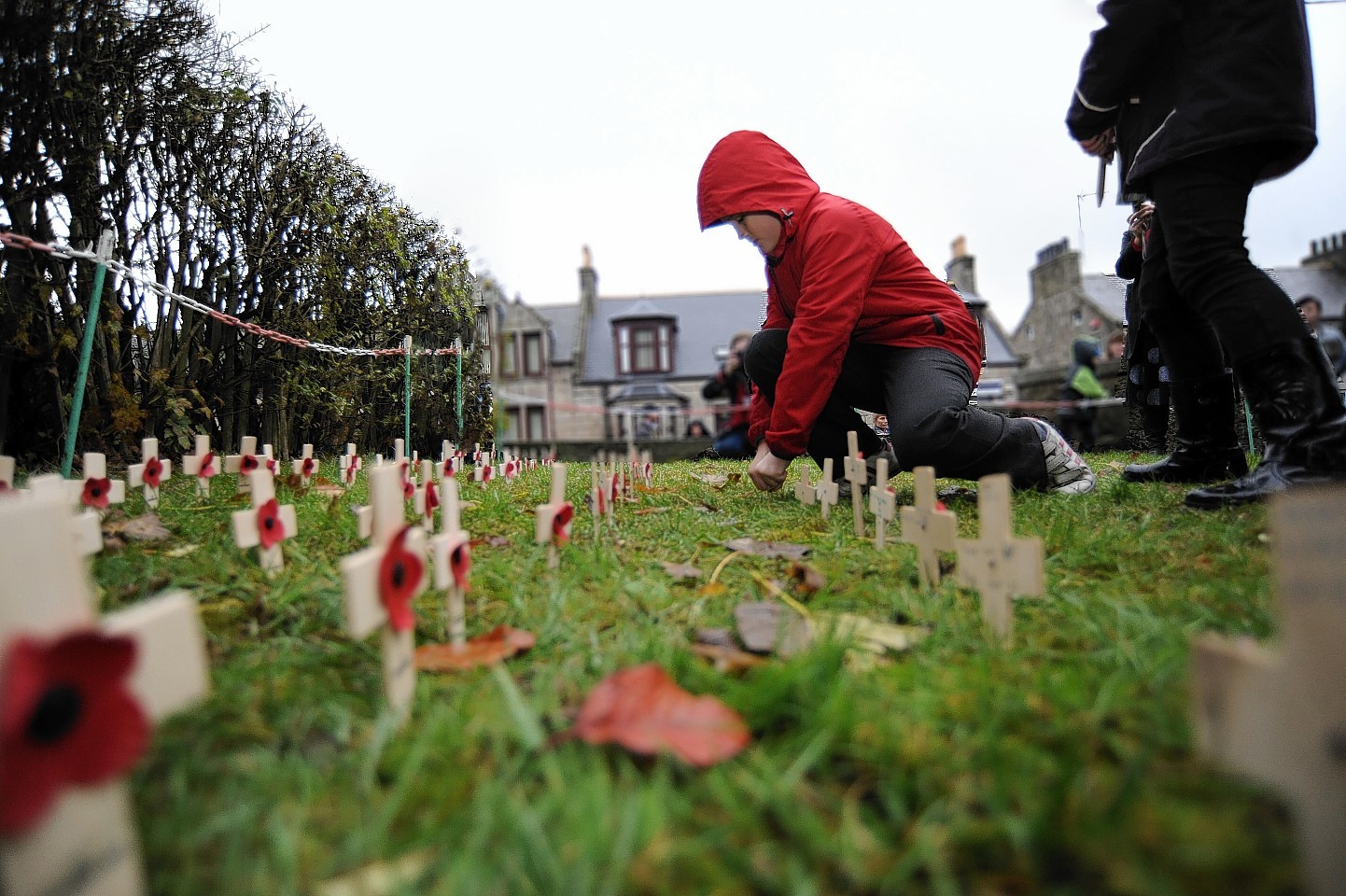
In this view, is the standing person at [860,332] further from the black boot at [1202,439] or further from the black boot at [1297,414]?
the black boot at [1297,414]

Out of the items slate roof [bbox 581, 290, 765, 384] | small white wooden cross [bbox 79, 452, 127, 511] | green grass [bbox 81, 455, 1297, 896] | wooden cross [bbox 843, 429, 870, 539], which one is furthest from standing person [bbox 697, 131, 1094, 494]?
slate roof [bbox 581, 290, 765, 384]

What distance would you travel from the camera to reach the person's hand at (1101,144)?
261 centimetres

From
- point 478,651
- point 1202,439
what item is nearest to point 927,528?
point 478,651

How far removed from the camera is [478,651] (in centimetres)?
117

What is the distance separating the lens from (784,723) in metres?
0.95

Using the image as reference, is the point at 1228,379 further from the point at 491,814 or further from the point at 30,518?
the point at 30,518

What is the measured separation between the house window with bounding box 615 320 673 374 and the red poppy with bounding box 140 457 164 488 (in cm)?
2189

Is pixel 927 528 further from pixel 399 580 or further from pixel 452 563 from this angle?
pixel 399 580

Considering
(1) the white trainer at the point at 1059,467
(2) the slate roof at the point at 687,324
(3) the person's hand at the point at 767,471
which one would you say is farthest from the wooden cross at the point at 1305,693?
(2) the slate roof at the point at 687,324

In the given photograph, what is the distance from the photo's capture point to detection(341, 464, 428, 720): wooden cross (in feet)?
2.99

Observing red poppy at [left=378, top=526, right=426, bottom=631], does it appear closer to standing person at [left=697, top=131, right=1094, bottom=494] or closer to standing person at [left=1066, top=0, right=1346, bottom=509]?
standing person at [left=697, top=131, right=1094, bottom=494]

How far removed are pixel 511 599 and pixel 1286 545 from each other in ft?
3.93

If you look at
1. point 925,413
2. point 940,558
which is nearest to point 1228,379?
point 925,413

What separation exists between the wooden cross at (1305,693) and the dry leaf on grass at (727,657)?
557 mm
